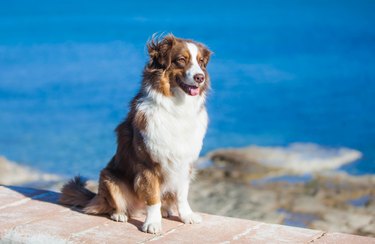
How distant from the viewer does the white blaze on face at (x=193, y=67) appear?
3.56 m

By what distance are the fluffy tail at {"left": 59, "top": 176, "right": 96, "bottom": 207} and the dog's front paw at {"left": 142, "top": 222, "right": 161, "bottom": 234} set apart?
63cm

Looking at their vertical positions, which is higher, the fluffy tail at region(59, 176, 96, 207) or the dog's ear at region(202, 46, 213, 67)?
the dog's ear at region(202, 46, 213, 67)

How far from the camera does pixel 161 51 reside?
145 inches

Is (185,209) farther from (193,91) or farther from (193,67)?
(193,67)

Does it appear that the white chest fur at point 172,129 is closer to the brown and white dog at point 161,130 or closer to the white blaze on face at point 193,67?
the brown and white dog at point 161,130

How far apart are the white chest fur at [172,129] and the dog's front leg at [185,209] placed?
17 cm

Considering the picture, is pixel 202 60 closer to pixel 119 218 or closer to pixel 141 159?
pixel 141 159

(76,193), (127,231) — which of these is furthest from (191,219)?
(76,193)

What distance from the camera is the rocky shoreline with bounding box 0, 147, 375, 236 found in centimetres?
735

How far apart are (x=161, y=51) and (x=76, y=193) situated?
1252 millimetres

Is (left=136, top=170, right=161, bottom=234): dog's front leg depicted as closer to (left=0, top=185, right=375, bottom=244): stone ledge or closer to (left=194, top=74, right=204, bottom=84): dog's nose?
(left=0, top=185, right=375, bottom=244): stone ledge

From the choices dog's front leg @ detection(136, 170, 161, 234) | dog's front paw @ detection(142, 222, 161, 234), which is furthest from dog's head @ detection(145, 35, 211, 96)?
dog's front paw @ detection(142, 222, 161, 234)

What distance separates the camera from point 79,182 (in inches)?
171

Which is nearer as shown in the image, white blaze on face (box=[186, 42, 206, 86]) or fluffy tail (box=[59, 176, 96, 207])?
white blaze on face (box=[186, 42, 206, 86])
